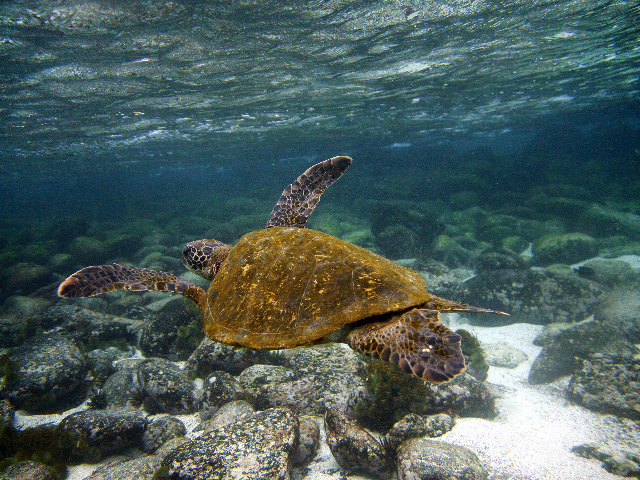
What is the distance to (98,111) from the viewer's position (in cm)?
1784

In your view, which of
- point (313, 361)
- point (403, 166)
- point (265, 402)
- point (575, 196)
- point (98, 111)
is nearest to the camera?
point (265, 402)

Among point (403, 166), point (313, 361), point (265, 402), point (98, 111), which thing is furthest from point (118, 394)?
point (403, 166)

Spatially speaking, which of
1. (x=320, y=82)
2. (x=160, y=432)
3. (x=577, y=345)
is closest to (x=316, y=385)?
(x=160, y=432)

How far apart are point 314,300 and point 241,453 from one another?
205 cm

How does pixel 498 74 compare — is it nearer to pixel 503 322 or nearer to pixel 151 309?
pixel 503 322

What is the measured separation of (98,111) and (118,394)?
18.9 metres

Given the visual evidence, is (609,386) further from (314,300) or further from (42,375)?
(42,375)

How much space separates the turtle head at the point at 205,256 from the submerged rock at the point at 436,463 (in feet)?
11.3

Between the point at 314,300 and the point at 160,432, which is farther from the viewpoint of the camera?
the point at 160,432

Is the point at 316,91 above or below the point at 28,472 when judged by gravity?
above

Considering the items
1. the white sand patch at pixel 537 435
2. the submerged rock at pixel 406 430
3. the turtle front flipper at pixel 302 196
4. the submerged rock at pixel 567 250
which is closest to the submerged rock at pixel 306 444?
the submerged rock at pixel 406 430

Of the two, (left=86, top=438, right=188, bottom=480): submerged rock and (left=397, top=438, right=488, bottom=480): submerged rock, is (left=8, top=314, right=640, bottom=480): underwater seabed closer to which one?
(left=397, top=438, right=488, bottom=480): submerged rock

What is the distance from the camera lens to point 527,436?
4559mm

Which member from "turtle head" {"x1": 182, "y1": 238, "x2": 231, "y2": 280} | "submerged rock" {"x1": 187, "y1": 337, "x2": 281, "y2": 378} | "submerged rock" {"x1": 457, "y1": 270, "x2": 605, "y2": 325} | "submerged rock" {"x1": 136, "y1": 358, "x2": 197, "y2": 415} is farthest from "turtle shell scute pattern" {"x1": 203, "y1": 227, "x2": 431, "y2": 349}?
"submerged rock" {"x1": 457, "y1": 270, "x2": 605, "y2": 325}
